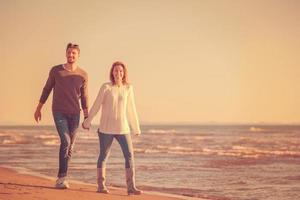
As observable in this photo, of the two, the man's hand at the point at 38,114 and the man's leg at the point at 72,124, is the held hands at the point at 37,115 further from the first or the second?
the man's leg at the point at 72,124

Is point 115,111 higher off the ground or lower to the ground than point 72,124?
higher

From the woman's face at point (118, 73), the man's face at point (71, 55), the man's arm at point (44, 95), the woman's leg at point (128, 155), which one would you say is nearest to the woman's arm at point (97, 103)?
the woman's face at point (118, 73)

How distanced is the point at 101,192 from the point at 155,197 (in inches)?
26.4

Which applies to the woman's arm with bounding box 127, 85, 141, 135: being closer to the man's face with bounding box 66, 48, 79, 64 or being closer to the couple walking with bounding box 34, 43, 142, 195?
the couple walking with bounding box 34, 43, 142, 195

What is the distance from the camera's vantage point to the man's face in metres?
6.25

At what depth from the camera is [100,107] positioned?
631 cm

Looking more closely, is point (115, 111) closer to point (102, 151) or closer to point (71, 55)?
point (102, 151)

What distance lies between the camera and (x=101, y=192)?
6.43m

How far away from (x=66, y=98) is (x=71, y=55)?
522mm

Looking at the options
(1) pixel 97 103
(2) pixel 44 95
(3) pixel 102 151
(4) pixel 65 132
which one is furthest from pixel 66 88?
(3) pixel 102 151

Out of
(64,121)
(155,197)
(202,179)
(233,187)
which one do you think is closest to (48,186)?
(64,121)

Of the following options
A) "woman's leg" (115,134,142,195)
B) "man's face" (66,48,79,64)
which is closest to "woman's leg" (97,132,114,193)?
"woman's leg" (115,134,142,195)

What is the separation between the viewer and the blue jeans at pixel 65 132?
248 inches

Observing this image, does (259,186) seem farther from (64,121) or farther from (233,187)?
(64,121)
